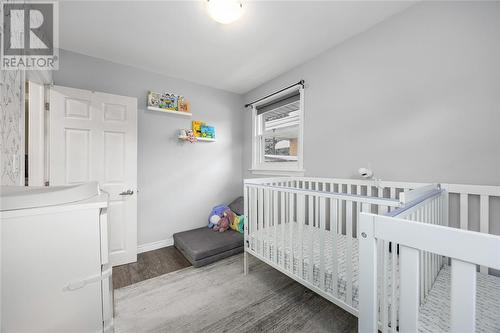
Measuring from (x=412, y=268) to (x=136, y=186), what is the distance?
8.46ft

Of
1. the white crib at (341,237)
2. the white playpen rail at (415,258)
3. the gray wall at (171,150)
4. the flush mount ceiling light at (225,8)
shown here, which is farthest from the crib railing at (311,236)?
the flush mount ceiling light at (225,8)

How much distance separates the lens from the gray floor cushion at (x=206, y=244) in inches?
82.9

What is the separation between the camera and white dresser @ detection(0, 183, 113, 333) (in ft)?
1.90

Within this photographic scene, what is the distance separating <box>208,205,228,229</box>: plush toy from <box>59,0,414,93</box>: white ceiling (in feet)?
6.63

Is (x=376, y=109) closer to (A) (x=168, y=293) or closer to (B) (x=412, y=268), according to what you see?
(B) (x=412, y=268)

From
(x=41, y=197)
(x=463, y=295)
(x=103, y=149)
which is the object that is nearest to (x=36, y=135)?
(x=103, y=149)

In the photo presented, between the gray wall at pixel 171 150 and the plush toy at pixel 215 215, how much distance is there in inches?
6.3

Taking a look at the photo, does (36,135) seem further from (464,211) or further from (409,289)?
(464,211)

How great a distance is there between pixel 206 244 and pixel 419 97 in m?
2.52

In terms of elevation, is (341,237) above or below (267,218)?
below

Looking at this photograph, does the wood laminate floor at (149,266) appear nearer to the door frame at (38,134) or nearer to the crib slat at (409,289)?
the door frame at (38,134)

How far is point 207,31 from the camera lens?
5.89 feet

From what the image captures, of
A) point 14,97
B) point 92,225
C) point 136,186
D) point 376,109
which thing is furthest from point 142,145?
point 376,109

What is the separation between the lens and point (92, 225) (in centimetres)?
73
